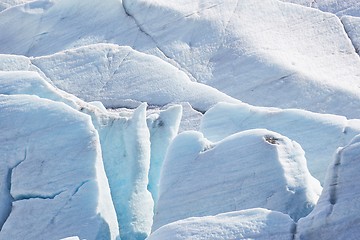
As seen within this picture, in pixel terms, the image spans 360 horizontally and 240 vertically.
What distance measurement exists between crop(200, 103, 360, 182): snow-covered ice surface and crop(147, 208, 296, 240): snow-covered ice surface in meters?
1.35

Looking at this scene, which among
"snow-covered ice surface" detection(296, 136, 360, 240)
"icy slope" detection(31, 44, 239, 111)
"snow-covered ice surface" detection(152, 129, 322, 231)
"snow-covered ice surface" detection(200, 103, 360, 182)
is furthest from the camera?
"icy slope" detection(31, 44, 239, 111)

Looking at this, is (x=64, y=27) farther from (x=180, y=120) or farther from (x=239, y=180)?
(x=239, y=180)

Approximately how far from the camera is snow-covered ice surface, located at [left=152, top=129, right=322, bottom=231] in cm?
506

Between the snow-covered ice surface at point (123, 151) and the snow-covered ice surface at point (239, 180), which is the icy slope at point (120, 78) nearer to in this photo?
the snow-covered ice surface at point (123, 151)

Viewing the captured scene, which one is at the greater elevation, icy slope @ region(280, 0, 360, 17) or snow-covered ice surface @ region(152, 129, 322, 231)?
snow-covered ice surface @ region(152, 129, 322, 231)

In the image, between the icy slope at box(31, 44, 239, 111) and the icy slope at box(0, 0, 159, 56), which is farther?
the icy slope at box(0, 0, 159, 56)

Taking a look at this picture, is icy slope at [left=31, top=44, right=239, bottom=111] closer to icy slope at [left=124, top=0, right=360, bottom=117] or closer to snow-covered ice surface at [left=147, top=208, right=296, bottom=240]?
icy slope at [left=124, top=0, right=360, bottom=117]

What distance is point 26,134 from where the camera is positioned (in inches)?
218

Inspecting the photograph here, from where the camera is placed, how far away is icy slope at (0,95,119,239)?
17.1 ft

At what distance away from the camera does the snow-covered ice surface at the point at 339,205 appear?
414 centimetres

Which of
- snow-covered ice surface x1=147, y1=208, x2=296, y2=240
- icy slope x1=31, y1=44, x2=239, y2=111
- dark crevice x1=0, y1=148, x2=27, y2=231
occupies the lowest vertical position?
icy slope x1=31, y1=44, x2=239, y2=111

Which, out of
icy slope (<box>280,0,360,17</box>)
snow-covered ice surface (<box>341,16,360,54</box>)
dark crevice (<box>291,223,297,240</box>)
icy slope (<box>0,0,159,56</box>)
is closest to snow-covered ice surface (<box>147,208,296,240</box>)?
dark crevice (<box>291,223,297,240</box>)

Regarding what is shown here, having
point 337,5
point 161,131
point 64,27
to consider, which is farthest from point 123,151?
point 337,5

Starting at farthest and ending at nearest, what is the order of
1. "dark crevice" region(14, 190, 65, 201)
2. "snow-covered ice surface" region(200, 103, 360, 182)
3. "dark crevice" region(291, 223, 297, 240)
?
"snow-covered ice surface" region(200, 103, 360, 182)
"dark crevice" region(14, 190, 65, 201)
"dark crevice" region(291, 223, 297, 240)
